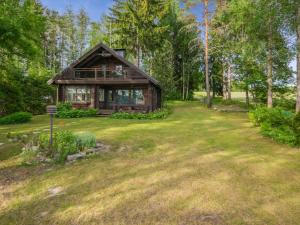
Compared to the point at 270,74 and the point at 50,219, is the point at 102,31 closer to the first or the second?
the point at 270,74

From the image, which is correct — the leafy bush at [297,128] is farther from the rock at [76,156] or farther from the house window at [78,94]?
the house window at [78,94]

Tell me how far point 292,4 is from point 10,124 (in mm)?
17735

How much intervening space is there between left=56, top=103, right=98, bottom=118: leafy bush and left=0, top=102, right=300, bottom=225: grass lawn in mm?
11042

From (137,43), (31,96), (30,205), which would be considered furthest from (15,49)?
(137,43)

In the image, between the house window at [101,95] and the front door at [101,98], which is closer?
the front door at [101,98]

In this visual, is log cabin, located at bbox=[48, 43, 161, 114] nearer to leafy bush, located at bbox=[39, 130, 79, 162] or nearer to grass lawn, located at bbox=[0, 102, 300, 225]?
leafy bush, located at bbox=[39, 130, 79, 162]

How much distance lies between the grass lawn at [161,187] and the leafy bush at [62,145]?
2.09 ft

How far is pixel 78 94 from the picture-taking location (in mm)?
23453

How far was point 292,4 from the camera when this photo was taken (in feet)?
41.7

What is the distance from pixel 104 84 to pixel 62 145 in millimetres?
15038

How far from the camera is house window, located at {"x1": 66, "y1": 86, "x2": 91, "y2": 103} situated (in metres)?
23.3

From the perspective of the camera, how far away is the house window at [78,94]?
2333 centimetres

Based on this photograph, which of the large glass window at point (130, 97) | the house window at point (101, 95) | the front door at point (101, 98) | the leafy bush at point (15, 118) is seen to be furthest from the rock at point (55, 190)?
the house window at point (101, 95)

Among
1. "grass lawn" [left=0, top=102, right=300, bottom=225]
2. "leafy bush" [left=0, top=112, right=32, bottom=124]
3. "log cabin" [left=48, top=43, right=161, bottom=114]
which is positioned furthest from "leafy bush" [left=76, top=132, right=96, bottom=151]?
"log cabin" [left=48, top=43, right=161, bottom=114]
